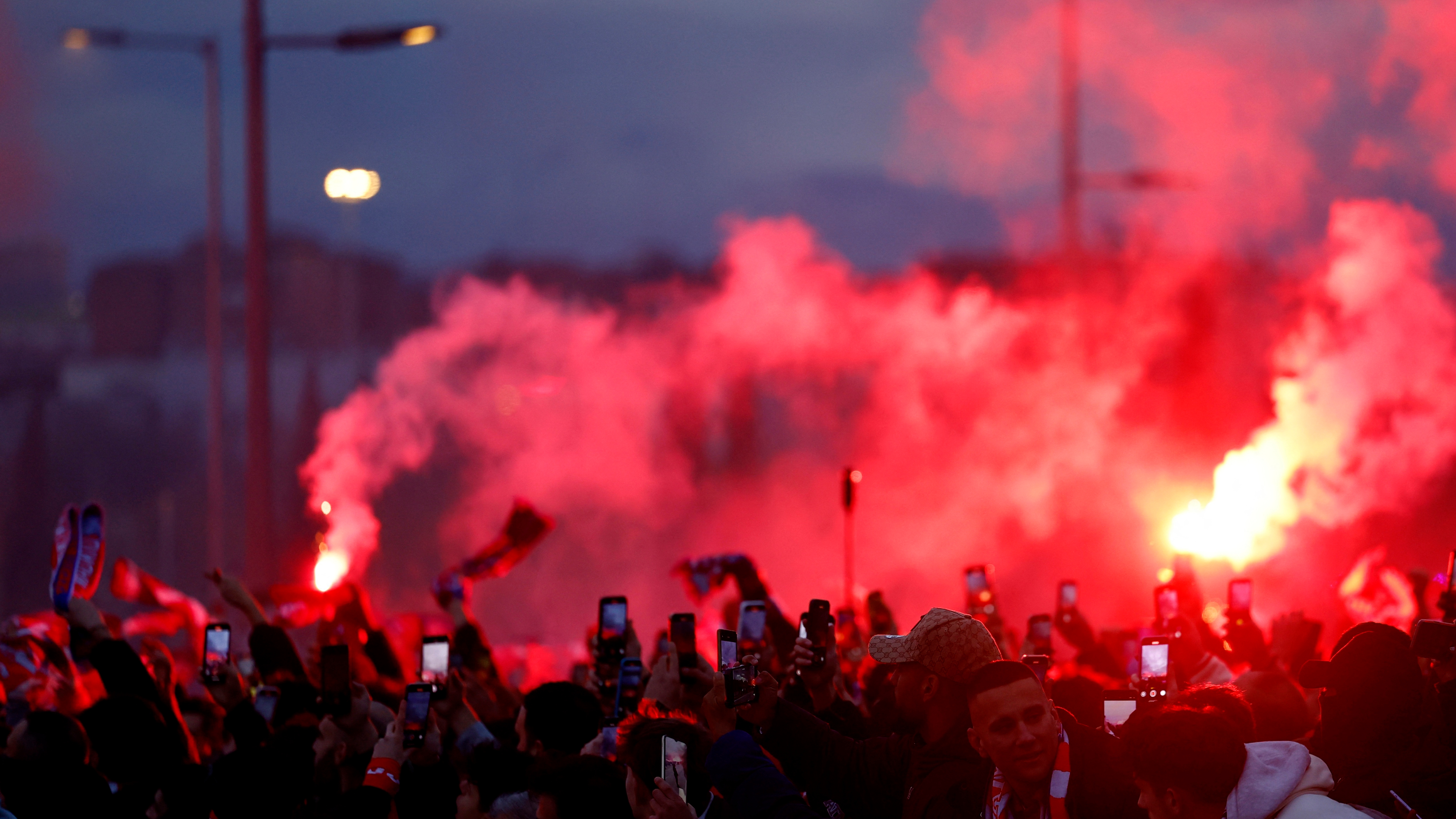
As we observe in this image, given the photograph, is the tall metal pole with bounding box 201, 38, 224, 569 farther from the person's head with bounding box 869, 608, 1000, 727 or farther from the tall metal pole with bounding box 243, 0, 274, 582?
the person's head with bounding box 869, 608, 1000, 727

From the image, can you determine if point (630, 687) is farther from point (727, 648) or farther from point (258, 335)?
point (258, 335)

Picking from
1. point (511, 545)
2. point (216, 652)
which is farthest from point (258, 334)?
point (216, 652)

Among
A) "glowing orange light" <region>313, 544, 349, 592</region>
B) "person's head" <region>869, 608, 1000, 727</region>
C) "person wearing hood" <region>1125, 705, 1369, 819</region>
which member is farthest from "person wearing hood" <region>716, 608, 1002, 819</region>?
"glowing orange light" <region>313, 544, 349, 592</region>

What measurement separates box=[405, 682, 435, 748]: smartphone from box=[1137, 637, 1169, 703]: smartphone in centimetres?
202

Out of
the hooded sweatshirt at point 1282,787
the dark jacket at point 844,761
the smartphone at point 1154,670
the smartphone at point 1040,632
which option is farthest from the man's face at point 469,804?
the smartphone at point 1040,632

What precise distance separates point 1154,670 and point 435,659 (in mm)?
2525

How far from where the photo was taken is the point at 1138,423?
67.6 feet

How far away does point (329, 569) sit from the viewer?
12031mm

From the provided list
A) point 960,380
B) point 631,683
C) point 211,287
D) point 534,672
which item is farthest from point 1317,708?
point 960,380

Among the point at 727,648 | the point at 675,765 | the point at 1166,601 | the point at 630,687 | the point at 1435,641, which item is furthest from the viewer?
the point at 1166,601

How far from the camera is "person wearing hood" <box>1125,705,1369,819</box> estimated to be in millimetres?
3186

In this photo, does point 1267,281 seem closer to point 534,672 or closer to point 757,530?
point 757,530

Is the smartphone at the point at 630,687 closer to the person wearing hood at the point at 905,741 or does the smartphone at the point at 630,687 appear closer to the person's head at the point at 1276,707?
the person wearing hood at the point at 905,741

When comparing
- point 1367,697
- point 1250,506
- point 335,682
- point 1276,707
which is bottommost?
point 1276,707
